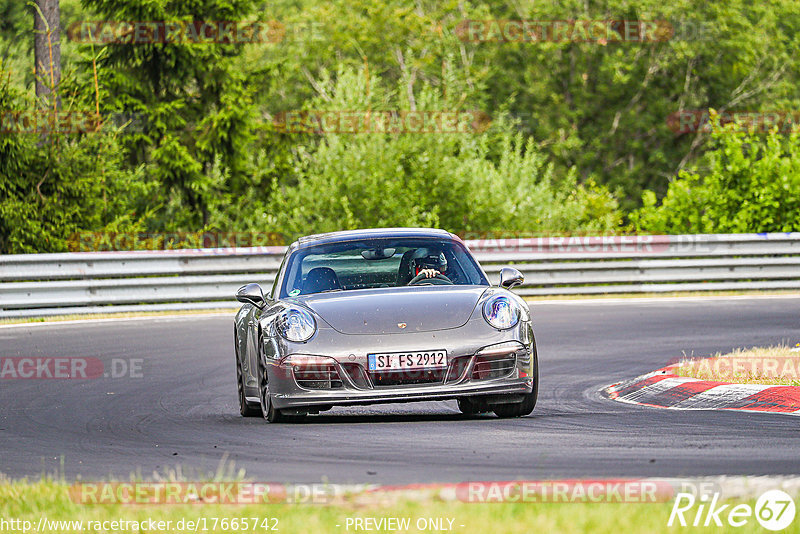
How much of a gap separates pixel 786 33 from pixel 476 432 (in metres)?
55.2

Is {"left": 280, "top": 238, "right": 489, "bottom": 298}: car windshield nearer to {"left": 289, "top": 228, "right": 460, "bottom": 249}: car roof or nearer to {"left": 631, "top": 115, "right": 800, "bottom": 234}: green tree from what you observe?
{"left": 289, "top": 228, "right": 460, "bottom": 249}: car roof

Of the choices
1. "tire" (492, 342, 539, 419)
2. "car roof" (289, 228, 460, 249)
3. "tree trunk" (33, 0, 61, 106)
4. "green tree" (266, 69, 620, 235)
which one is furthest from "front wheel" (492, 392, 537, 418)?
"tree trunk" (33, 0, 61, 106)

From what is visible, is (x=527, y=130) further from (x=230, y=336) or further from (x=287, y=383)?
(x=287, y=383)

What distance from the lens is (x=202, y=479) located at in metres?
6.06

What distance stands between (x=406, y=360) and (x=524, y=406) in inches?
37.8

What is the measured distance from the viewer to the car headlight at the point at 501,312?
871cm

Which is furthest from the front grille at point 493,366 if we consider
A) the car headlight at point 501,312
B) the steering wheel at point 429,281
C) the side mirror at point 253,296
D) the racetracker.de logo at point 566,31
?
the racetracker.de logo at point 566,31

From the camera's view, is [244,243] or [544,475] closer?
[544,475]

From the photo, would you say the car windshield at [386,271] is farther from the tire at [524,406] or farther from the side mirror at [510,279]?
the tire at [524,406]

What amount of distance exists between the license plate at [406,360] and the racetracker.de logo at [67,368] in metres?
4.70

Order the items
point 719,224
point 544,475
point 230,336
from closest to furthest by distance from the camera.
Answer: point 544,475, point 230,336, point 719,224

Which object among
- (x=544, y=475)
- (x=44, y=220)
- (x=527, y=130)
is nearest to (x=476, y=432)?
(x=544, y=475)

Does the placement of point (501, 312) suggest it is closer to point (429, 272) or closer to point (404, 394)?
point (404, 394)

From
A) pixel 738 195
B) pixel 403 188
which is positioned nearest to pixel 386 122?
pixel 403 188
